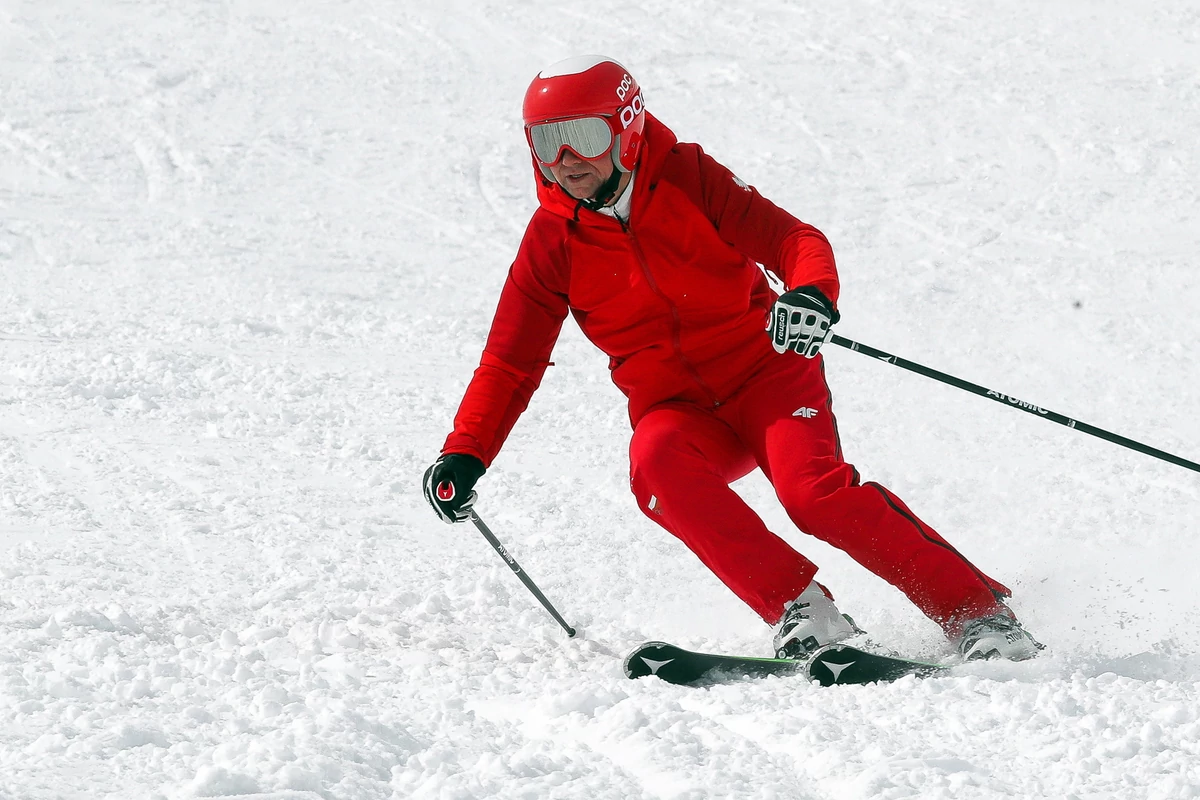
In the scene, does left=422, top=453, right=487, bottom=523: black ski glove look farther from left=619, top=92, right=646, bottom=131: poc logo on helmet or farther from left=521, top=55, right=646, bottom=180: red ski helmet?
left=619, top=92, right=646, bottom=131: poc logo on helmet

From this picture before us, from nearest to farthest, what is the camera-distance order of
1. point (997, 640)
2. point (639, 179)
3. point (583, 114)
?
1. point (997, 640)
2. point (583, 114)
3. point (639, 179)

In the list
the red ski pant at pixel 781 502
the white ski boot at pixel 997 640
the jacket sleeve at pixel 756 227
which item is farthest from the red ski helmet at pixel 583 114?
the white ski boot at pixel 997 640

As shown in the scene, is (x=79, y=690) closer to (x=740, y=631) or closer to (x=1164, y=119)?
(x=740, y=631)

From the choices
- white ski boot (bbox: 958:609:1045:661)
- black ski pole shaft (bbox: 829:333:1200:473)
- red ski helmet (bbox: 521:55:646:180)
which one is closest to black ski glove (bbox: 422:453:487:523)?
red ski helmet (bbox: 521:55:646:180)

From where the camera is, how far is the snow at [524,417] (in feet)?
8.84

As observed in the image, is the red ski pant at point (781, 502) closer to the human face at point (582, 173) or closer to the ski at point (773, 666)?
the ski at point (773, 666)

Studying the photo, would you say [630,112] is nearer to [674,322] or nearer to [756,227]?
[756,227]

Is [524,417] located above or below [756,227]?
below

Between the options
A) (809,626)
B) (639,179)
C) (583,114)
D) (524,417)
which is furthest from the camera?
(524,417)

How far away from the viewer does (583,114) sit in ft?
11.8

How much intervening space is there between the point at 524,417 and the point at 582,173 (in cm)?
245

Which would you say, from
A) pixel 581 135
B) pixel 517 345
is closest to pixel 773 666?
pixel 517 345

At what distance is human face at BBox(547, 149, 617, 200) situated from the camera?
12.0 feet

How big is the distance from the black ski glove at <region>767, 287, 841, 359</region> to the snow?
915 millimetres
